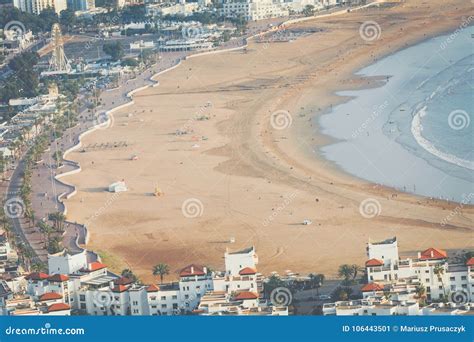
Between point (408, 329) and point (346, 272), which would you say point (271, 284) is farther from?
point (408, 329)

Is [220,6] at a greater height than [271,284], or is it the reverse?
[220,6]

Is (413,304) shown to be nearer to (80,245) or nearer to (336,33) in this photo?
(80,245)

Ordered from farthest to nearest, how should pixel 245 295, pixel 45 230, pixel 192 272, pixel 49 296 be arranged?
pixel 45 230
pixel 192 272
pixel 49 296
pixel 245 295

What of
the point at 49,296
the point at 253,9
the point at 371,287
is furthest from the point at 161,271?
the point at 253,9

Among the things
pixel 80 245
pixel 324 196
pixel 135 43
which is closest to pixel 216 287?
pixel 80 245

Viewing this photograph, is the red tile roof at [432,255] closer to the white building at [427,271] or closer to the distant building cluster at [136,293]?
the white building at [427,271]

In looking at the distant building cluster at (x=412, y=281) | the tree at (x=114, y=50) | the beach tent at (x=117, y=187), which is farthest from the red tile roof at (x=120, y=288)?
the tree at (x=114, y=50)

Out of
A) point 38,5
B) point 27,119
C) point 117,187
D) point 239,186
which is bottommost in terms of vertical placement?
point 239,186
